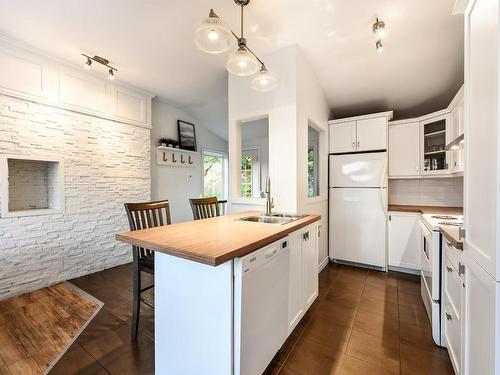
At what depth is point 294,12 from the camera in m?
2.00

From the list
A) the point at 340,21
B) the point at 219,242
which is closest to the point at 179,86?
the point at 340,21

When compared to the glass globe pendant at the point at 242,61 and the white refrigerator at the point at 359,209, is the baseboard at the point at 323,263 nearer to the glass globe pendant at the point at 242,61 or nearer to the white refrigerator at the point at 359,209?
the white refrigerator at the point at 359,209

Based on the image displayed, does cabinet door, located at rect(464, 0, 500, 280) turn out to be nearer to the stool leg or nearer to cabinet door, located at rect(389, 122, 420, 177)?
the stool leg

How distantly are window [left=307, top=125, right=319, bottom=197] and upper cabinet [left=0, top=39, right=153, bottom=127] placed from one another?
2.63 meters

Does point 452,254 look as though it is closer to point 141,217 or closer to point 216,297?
point 216,297

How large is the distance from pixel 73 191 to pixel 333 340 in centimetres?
329

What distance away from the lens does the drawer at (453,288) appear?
1.29 meters

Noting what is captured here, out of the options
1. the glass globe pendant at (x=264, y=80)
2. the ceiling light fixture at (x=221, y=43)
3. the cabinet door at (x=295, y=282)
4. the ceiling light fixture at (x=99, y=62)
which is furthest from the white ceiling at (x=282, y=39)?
the cabinet door at (x=295, y=282)

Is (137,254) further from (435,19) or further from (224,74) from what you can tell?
(435,19)

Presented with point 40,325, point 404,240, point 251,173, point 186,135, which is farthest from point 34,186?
point 404,240

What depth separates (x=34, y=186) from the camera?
9.14ft

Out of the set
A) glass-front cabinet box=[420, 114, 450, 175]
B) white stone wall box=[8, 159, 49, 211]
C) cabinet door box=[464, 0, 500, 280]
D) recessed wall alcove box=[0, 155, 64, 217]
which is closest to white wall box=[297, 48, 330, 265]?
glass-front cabinet box=[420, 114, 450, 175]

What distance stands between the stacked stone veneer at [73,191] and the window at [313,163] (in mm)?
2554

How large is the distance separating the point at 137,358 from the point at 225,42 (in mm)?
2164
